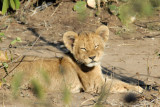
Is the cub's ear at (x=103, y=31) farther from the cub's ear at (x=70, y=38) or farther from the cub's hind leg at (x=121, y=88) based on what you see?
the cub's hind leg at (x=121, y=88)

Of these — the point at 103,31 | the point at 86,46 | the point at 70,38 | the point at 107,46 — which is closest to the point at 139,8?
the point at 86,46

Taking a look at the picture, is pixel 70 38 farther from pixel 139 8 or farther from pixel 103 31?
pixel 139 8

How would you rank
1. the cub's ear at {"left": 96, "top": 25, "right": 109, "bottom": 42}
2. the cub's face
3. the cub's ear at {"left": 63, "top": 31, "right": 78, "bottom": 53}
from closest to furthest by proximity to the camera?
the cub's face → the cub's ear at {"left": 63, "top": 31, "right": 78, "bottom": 53} → the cub's ear at {"left": 96, "top": 25, "right": 109, "bottom": 42}

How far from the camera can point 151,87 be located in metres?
4.05

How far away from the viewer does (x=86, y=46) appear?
3973 millimetres

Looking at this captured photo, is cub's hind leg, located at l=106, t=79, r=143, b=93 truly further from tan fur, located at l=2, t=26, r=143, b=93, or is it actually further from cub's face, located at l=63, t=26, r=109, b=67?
cub's face, located at l=63, t=26, r=109, b=67

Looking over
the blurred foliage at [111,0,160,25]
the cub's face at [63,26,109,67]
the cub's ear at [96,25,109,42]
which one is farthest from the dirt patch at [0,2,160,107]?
the blurred foliage at [111,0,160,25]

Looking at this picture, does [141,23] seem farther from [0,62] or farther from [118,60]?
[0,62]

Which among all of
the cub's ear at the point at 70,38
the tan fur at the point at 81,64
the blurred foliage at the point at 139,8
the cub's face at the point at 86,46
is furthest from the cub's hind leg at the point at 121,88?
the blurred foliage at the point at 139,8

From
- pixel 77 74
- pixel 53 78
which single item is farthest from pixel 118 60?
pixel 53 78

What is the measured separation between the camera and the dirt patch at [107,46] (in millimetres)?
3584

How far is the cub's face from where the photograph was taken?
395cm

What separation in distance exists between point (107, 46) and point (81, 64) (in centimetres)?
260

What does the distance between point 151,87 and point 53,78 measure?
149 centimetres
